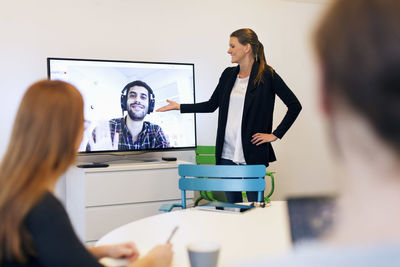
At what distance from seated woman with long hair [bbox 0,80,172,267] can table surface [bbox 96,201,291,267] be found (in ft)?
0.94

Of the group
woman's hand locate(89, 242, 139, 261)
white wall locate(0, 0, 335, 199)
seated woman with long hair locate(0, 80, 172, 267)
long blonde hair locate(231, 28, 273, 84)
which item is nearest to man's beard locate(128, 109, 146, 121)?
white wall locate(0, 0, 335, 199)

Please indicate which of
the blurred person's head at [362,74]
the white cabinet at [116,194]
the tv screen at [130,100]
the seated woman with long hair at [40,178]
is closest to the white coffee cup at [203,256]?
the seated woman with long hair at [40,178]

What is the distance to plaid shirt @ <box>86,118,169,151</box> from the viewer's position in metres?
3.58

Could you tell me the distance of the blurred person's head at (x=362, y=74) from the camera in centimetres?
29

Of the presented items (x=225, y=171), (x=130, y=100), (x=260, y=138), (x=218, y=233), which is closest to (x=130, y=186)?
(x=130, y=100)

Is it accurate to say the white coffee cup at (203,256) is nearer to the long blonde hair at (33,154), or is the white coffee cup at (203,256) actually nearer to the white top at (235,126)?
the long blonde hair at (33,154)

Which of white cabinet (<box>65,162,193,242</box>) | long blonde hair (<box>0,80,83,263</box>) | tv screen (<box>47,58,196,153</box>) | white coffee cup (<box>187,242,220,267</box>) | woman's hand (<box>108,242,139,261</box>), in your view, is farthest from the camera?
tv screen (<box>47,58,196,153</box>)

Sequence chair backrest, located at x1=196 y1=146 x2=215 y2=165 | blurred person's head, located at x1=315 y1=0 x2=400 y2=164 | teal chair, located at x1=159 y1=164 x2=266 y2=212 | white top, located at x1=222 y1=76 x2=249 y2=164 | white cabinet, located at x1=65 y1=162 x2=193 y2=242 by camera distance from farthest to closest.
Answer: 1. chair backrest, located at x1=196 y1=146 x2=215 y2=165
2. white cabinet, located at x1=65 y1=162 x2=193 y2=242
3. white top, located at x1=222 y1=76 x2=249 y2=164
4. teal chair, located at x1=159 y1=164 x2=266 y2=212
5. blurred person's head, located at x1=315 y1=0 x2=400 y2=164

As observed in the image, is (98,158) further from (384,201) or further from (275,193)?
(384,201)

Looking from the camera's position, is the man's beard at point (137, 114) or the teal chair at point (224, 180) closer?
the teal chair at point (224, 180)

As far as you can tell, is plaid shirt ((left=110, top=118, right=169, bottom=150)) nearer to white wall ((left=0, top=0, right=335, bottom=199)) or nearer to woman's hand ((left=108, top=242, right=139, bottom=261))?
white wall ((left=0, top=0, right=335, bottom=199))

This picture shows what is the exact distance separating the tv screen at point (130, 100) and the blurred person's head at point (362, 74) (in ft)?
10.6

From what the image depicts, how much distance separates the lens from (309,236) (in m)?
0.36

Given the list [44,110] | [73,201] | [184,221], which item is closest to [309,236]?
[44,110]
